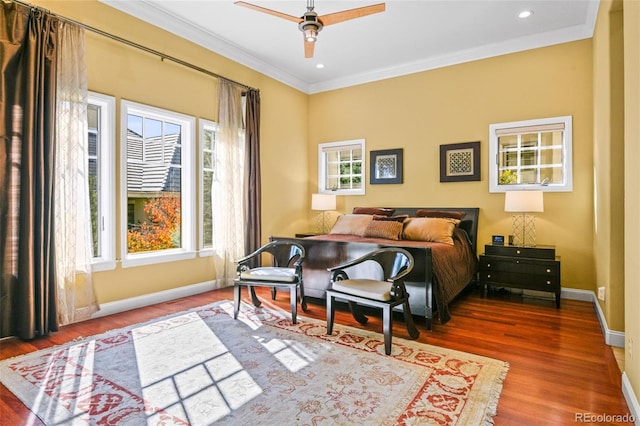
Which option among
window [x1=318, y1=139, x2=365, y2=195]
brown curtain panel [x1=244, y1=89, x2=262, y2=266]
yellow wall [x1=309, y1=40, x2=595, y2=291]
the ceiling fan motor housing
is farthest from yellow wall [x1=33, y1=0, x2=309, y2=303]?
the ceiling fan motor housing

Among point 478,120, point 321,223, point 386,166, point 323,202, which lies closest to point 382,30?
point 478,120

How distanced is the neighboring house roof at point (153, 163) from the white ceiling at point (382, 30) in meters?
1.30

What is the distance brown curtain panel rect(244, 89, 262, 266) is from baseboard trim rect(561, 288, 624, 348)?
3973 mm

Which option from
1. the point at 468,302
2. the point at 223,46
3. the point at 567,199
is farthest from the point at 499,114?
the point at 223,46

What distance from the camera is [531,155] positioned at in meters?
4.77

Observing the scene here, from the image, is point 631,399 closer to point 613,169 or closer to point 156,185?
point 613,169

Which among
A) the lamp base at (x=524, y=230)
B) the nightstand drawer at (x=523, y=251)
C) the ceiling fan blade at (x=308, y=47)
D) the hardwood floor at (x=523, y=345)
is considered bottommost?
the hardwood floor at (x=523, y=345)

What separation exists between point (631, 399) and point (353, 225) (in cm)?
329

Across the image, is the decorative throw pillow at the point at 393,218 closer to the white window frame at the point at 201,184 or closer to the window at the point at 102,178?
the white window frame at the point at 201,184

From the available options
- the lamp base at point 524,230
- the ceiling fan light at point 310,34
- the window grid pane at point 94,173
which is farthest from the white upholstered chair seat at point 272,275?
the lamp base at point 524,230

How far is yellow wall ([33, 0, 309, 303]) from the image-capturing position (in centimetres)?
367

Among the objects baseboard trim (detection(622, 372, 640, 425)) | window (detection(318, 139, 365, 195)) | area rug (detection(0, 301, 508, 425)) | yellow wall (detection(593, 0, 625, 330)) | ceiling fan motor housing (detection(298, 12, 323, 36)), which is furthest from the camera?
window (detection(318, 139, 365, 195))

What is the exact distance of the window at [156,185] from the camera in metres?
4.02

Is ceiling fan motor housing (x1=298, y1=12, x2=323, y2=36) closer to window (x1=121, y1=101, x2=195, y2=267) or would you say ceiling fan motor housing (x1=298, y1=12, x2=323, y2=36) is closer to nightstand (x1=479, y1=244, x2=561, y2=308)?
window (x1=121, y1=101, x2=195, y2=267)
